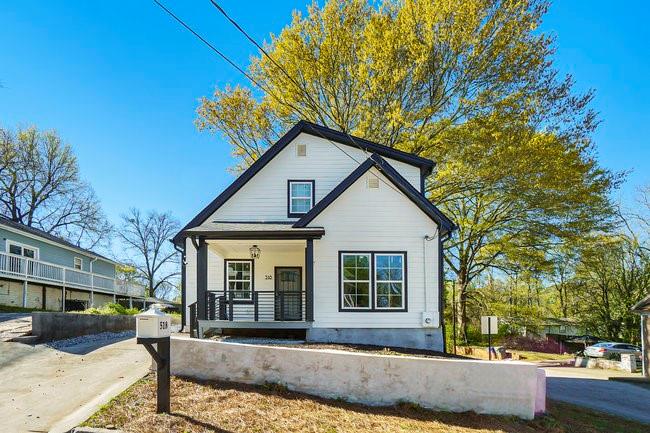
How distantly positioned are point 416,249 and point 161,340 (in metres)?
9.67

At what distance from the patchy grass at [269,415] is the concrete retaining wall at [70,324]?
6088 mm

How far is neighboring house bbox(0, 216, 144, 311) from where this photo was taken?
21.2m

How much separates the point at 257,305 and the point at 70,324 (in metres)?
4.97

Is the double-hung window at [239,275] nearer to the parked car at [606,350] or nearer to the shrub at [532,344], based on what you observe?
the parked car at [606,350]

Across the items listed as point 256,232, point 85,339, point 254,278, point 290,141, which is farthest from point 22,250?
point 256,232

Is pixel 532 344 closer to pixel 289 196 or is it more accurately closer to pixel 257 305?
pixel 289 196

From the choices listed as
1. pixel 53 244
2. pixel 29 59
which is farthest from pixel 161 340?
pixel 53 244

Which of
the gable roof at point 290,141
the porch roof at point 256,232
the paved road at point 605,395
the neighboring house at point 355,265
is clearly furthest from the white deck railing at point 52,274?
the paved road at point 605,395

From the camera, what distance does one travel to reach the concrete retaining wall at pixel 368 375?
26.3 ft

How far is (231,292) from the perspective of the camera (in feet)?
48.5

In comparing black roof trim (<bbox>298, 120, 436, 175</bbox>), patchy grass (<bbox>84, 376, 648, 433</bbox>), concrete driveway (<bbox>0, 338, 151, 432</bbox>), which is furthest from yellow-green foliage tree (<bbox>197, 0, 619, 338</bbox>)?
patchy grass (<bbox>84, 376, 648, 433</bbox>)

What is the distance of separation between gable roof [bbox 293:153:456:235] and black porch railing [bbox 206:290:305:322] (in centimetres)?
228

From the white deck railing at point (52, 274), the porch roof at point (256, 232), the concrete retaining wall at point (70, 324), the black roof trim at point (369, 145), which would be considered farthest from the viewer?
the white deck railing at point (52, 274)

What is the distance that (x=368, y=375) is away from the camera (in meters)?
8.05
